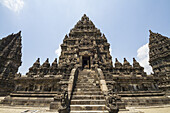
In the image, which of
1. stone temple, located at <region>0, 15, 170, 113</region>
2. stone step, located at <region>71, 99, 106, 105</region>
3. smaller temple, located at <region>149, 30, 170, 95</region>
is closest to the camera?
stone temple, located at <region>0, 15, 170, 113</region>

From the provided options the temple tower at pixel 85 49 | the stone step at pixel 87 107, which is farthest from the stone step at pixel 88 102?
the temple tower at pixel 85 49

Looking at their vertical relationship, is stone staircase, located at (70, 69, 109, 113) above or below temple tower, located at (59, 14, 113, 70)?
below

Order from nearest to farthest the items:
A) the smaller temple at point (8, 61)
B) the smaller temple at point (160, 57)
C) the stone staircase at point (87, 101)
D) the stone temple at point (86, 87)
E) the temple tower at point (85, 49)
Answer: the stone staircase at point (87, 101), the stone temple at point (86, 87), the temple tower at point (85, 49), the smaller temple at point (160, 57), the smaller temple at point (8, 61)

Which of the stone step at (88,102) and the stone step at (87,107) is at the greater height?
the stone step at (88,102)

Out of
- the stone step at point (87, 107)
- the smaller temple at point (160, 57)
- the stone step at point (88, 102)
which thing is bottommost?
the stone step at point (87, 107)

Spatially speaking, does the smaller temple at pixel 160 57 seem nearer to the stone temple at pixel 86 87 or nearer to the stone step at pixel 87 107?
the stone temple at pixel 86 87

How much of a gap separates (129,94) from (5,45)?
51263mm

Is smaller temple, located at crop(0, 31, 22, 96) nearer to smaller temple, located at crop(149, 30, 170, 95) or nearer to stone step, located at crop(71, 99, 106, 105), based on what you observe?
stone step, located at crop(71, 99, 106, 105)

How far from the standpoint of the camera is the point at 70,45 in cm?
2320

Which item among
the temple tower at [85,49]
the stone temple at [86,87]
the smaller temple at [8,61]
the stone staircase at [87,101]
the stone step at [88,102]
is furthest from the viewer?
the smaller temple at [8,61]

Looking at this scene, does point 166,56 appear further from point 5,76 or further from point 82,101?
point 5,76

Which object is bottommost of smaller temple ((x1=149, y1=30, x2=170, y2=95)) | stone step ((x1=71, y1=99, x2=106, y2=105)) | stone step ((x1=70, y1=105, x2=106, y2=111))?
stone step ((x1=70, y1=105, x2=106, y2=111))

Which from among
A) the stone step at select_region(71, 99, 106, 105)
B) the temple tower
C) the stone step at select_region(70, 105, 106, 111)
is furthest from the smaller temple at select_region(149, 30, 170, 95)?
the stone step at select_region(70, 105, 106, 111)

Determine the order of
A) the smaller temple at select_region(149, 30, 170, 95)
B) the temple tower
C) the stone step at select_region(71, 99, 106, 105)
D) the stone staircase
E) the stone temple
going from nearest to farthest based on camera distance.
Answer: the stone staircase, the stone temple, the stone step at select_region(71, 99, 106, 105), the temple tower, the smaller temple at select_region(149, 30, 170, 95)
